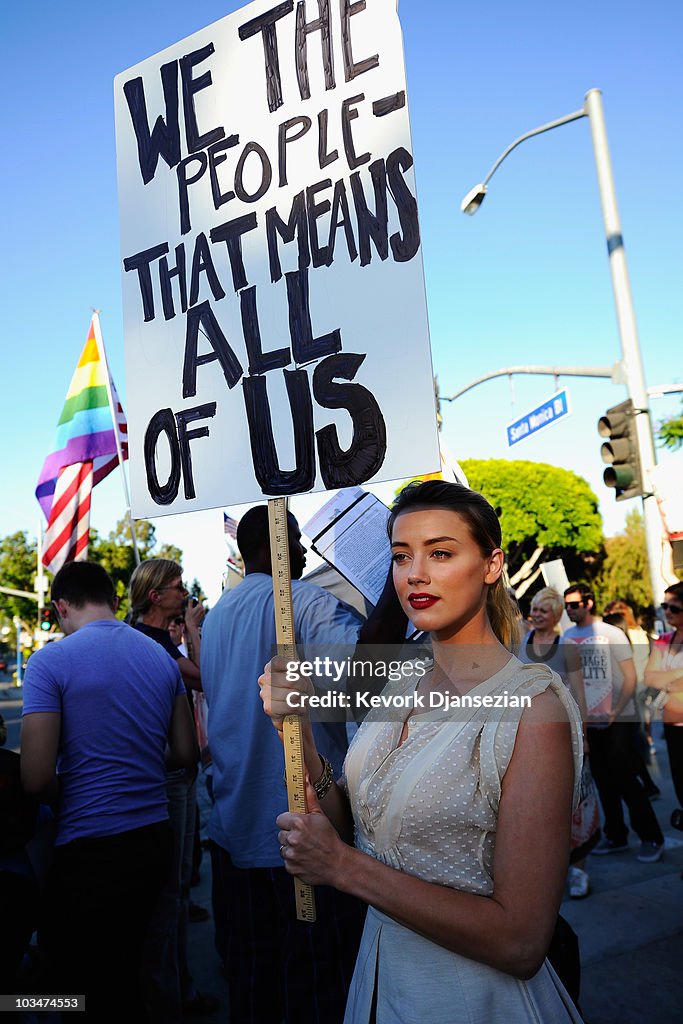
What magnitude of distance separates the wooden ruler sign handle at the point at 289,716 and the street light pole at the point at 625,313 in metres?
5.24

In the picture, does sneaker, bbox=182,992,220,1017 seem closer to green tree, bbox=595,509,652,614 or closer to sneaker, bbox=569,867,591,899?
sneaker, bbox=569,867,591,899

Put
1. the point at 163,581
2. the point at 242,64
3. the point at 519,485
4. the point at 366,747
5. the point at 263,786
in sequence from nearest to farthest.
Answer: the point at 366,747 < the point at 242,64 < the point at 263,786 < the point at 163,581 < the point at 519,485

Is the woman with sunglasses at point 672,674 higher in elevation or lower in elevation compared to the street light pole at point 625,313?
lower

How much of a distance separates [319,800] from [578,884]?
3949 millimetres

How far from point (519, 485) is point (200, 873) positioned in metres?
31.5

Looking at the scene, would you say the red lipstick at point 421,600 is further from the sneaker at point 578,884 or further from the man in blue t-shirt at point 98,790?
the sneaker at point 578,884

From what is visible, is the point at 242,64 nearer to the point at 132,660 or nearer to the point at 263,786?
the point at 132,660

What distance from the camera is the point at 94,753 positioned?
282 centimetres

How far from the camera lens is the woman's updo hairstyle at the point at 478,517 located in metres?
1.72

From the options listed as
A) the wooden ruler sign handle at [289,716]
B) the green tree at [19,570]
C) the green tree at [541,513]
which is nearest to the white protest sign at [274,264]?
the wooden ruler sign handle at [289,716]

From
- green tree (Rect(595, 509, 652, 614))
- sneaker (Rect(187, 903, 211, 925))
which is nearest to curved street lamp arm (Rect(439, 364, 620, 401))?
sneaker (Rect(187, 903, 211, 925))

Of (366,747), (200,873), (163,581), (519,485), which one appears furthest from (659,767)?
(519,485)

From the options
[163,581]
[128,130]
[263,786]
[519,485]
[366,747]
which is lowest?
[263,786]

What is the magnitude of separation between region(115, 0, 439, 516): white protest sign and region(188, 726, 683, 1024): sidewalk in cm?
297
